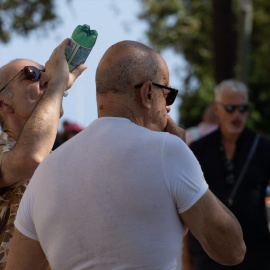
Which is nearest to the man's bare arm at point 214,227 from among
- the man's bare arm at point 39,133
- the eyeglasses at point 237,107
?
the man's bare arm at point 39,133

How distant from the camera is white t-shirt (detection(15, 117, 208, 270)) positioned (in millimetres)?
2529

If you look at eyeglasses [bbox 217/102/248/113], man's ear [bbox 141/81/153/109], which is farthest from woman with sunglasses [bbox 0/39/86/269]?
eyeglasses [bbox 217/102/248/113]

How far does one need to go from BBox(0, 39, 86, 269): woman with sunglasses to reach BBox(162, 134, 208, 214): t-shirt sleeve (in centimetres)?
69

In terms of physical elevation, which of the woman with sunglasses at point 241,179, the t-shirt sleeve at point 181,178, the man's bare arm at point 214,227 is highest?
the t-shirt sleeve at point 181,178

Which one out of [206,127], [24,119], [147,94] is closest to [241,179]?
[24,119]

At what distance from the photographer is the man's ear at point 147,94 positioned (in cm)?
276

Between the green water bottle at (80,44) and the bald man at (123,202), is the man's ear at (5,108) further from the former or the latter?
the bald man at (123,202)

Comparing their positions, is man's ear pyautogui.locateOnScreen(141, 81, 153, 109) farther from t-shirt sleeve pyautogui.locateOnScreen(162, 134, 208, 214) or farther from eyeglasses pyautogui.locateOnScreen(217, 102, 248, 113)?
eyeglasses pyautogui.locateOnScreen(217, 102, 248, 113)

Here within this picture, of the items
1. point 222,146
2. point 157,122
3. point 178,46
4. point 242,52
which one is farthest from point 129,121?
point 178,46

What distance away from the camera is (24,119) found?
132 inches

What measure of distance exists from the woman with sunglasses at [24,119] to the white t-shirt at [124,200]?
0.40 metres

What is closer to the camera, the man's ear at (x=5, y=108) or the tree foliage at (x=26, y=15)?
the man's ear at (x=5, y=108)

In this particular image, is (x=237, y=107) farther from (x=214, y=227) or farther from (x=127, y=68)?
(x=214, y=227)

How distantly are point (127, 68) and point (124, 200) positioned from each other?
543 millimetres
